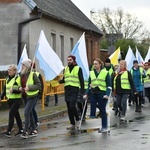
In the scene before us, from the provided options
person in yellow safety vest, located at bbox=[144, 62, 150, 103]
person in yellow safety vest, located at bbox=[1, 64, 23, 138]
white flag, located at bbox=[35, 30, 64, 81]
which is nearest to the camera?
person in yellow safety vest, located at bbox=[1, 64, 23, 138]

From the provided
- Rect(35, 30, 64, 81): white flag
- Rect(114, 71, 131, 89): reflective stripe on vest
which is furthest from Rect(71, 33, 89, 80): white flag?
Rect(114, 71, 131, 89): reflective stripe on vest

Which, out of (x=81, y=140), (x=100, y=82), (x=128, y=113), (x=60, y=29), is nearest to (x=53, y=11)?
(x=60, y=29)

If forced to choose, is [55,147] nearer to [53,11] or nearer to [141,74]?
[141,74]

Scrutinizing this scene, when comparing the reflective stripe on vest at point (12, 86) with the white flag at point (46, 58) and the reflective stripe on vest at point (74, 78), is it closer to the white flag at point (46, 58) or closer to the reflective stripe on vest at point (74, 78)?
the reflective stripe on vest at point (74, 78)

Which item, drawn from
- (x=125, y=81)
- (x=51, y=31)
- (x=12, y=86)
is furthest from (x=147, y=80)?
(x=12, y=86)

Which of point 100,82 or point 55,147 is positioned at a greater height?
point 100,82

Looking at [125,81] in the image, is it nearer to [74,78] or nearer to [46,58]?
[74,78]

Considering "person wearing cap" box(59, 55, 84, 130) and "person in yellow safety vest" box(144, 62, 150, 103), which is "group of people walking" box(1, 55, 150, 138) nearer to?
"person wearing cap" box(59, 55, 84, 130)

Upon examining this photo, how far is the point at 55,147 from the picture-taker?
1016 centimetres

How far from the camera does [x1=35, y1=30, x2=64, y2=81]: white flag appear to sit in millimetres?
15219

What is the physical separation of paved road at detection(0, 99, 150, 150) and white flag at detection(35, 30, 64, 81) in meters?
1.76

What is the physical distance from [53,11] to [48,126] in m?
13.9

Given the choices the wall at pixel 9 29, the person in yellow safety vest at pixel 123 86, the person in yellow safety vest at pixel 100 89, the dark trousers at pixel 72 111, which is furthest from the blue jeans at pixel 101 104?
the wall at pixel 9 29

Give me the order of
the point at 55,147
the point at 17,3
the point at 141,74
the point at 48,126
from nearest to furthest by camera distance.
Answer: the point at 55,147
the point at 48,126
the point at 141,74
the point at 17,3
